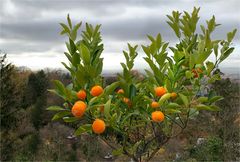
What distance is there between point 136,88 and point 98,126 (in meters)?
0.43

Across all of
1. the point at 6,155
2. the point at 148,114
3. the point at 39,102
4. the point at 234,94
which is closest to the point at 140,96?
the point at 148,114

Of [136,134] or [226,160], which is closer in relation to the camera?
[136,134]

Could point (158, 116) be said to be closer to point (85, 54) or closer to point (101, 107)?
point (101, 107)

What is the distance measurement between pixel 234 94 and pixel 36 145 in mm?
10463

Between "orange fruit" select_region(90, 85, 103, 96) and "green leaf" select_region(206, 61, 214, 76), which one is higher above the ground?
"green leaf" select_region(206, 61, 214, 76)

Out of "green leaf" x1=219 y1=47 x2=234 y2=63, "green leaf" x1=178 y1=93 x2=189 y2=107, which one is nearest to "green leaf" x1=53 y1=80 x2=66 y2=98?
"green leaf" x1=178 y1=93 x2=189 y2=107

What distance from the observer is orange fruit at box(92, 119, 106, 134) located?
1831 mm

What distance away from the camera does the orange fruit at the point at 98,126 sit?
183cm

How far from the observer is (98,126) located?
1.84 m

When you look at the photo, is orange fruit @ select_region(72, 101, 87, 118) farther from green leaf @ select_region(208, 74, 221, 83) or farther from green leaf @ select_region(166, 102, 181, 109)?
green leaf @ select_region(208, 74, 221, 83)

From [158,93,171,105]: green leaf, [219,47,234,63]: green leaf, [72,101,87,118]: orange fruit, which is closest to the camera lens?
[72,101,87,118]: orange fruit

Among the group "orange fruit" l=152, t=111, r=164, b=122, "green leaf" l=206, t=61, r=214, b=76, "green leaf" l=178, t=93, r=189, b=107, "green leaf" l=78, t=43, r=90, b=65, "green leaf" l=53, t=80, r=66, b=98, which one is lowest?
"orange fruit" l=152, t=111, r=164, b=122

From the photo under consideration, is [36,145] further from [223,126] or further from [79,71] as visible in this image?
[79,71]

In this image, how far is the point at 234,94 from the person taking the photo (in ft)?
49.9
